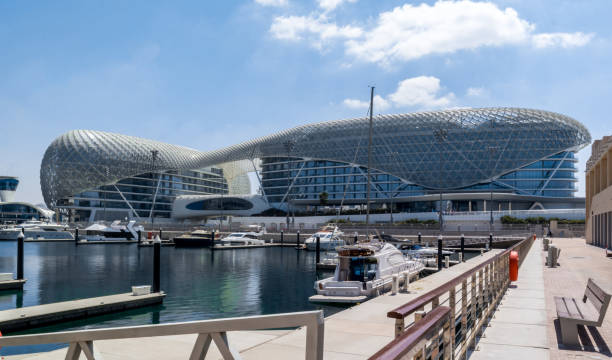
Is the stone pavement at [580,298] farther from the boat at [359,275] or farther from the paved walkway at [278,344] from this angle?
the boat at [359,275]

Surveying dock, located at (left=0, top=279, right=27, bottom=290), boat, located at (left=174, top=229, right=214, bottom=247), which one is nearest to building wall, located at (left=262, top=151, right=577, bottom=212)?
boat, located at (left=174, top=229, right=214, bottom=247)

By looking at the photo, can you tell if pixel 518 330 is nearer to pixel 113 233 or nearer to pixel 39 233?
pixel 113 233

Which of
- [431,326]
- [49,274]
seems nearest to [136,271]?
[49,274]

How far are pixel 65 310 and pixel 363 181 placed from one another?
4184 inches

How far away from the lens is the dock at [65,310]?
1930 centimetres

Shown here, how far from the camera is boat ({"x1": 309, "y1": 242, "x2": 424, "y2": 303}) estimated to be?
25.3 m

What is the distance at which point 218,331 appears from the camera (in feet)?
12.6

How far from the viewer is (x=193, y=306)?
88.0 ft

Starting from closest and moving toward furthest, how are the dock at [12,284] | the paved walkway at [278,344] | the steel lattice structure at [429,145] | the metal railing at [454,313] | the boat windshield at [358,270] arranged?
the metal railing at [454,313] < the paved walkway at [278,344] < the boat windshield at [358,270] < the dock at [12,284] < the steel lattice structure at [429,145]

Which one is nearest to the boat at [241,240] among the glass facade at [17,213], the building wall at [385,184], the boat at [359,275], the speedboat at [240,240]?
the speedboat at [240,240]

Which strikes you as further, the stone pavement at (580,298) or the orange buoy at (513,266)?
the orange buoy at (513,266)

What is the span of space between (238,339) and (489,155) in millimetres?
109043

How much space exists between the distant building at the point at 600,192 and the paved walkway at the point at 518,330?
28.4 meters

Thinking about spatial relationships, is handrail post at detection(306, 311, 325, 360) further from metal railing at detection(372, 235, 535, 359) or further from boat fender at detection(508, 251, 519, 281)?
boat fender at detection(508, 251, 519, 281)
